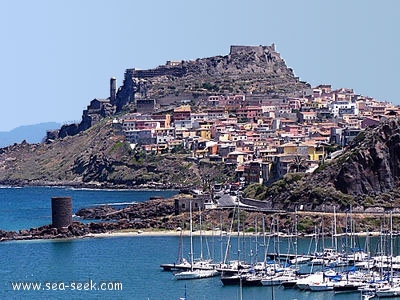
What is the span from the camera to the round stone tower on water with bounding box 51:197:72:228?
70.5 meters

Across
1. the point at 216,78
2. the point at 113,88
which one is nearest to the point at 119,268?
the point at 216,78

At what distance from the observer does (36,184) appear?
415 feet

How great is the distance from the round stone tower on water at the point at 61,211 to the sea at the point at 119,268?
97.7 inches

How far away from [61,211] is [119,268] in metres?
14.2

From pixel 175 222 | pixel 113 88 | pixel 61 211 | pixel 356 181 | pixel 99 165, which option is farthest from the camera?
pixel 113 88

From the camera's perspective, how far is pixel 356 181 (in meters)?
70.9

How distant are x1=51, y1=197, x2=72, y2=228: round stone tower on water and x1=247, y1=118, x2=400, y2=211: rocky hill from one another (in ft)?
36.9

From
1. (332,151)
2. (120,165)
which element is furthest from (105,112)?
(332,151)

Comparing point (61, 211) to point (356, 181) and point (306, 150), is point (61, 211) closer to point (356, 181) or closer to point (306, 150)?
point (356, 181)

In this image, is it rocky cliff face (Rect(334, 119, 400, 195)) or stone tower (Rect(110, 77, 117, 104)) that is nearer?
rocky cliff face (Rect(334, 119, 400, 195))

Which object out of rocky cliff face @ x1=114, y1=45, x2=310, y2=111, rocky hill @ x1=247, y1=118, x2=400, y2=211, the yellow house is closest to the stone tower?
rocky cliff face @ x1=114, y1=45, x2=310, y2=111

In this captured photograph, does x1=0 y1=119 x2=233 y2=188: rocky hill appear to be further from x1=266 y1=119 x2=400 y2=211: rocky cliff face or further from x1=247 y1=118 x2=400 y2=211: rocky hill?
x1=266 y1=119 x2=400 y2=211: rocky cliff face

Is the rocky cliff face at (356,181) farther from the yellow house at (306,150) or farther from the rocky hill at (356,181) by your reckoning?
the yellow house at (306,150)

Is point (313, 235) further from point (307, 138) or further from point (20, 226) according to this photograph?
point (307, 138)
